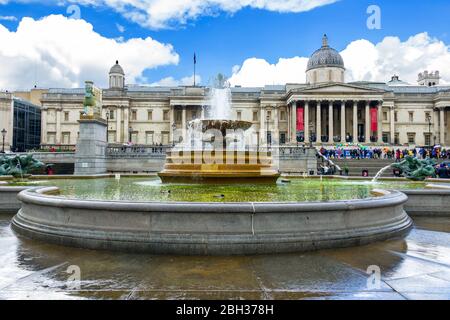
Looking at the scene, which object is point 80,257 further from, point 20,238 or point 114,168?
point 114,168

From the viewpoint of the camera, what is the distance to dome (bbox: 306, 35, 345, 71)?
7688cm

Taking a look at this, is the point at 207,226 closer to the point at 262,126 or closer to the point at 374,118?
the point at 262,126

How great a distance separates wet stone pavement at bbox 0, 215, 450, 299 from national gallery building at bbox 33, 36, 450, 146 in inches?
2656

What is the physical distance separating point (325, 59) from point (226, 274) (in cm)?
7840

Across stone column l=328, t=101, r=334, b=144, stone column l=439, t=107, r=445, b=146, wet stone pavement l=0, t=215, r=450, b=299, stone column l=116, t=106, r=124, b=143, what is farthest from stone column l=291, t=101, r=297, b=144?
wet stone pavement l=0, t=215, r=450, b=299

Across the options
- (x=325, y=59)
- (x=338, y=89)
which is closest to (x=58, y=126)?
(x=338, y=89)

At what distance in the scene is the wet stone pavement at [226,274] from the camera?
4121 millimetres

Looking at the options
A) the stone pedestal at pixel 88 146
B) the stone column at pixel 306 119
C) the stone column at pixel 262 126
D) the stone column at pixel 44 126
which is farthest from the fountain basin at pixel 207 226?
the stone column at pixel 44 126

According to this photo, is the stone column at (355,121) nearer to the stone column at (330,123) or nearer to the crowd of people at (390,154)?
the stone column at (330,123)

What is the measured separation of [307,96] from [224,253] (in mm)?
67837

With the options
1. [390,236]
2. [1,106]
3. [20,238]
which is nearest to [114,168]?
[20,238]

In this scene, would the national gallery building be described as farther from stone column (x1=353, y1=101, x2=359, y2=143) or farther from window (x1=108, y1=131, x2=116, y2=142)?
stone column (x1=353, y1=101, x2=359, y2=143)

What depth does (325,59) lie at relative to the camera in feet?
253
